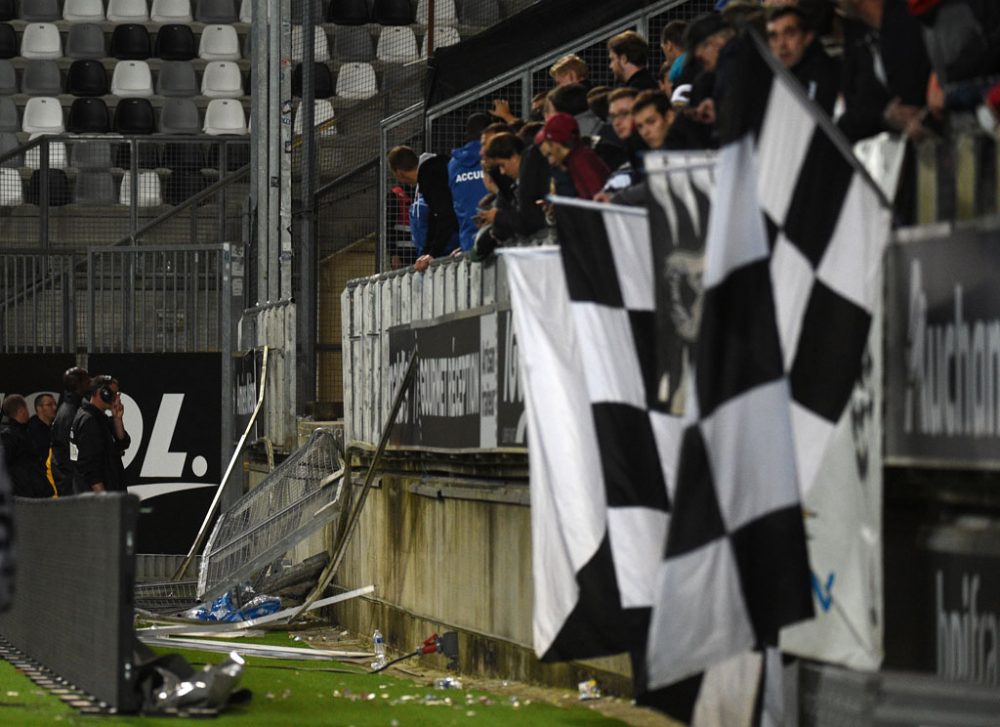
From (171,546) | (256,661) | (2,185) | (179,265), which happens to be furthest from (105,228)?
(256,661)

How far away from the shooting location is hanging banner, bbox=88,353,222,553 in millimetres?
21688

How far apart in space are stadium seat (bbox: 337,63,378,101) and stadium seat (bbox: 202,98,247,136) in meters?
3.27

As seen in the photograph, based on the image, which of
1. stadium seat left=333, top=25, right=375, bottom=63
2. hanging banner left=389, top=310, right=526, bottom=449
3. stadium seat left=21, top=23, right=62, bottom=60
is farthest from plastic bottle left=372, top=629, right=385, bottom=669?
stadium seat left=21, top=23, right=62, bottom=60

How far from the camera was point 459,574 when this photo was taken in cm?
1262

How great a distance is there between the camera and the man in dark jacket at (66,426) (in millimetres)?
17922

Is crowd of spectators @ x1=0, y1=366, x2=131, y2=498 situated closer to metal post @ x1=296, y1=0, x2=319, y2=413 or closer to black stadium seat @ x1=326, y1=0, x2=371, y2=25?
metal post @ x1=296, y1=0, x2=319, y2=413

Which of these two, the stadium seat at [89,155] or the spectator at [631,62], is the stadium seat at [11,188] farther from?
the spectator at [631,62]

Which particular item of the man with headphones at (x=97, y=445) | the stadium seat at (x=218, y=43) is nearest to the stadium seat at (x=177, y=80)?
the stadium seat at (x=218, y=43)

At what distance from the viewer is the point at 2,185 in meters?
24.6

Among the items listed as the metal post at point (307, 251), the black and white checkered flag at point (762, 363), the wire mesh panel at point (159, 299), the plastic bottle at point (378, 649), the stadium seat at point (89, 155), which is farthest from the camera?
the stadium seat at point (89, 155)

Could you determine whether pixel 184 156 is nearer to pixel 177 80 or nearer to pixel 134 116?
pixel 134 116

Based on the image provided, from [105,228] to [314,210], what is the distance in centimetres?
686

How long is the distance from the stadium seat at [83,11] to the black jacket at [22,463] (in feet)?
41.7

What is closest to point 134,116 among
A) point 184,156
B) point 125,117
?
point 125,117
